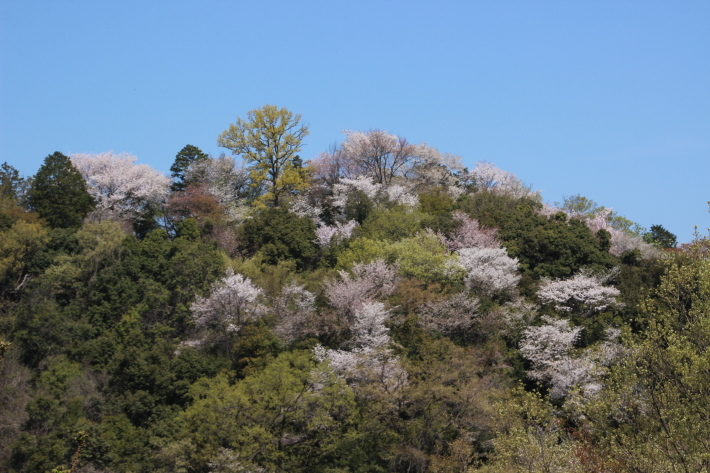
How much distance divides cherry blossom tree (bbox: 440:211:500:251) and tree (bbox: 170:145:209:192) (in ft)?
75.8

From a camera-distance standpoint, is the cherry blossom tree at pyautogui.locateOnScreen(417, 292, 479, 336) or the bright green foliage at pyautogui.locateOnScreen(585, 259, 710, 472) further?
the cherry blossom tree at pyautogui.locateOnScreen(417, 292, 479, 336)

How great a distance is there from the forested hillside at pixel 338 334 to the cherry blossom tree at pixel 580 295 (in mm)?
118

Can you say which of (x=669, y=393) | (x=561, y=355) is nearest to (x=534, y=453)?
(x=669, y=393)

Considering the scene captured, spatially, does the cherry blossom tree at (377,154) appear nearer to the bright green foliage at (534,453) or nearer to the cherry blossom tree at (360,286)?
the cherry blossom tree at (360,286)

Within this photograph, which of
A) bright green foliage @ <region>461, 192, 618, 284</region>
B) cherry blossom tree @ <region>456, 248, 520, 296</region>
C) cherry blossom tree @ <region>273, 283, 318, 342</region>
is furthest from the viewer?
bright green foliage @ <region>461, 192, 618, 284</region>

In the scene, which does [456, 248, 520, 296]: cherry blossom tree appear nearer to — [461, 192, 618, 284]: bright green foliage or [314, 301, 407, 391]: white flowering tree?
[461, 192, 618, 284]: bright green foliage

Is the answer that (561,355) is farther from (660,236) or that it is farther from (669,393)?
(660,236)

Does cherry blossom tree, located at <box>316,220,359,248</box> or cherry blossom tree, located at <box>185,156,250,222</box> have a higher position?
cherry blossom tree, located at <box>185,156,250,222</box>

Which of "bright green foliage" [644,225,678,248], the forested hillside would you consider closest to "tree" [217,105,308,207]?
the forested hillside

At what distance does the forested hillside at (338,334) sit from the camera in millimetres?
23000

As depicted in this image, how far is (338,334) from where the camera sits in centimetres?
3441

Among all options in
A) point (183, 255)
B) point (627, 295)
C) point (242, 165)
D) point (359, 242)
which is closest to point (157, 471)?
point (183, 255)

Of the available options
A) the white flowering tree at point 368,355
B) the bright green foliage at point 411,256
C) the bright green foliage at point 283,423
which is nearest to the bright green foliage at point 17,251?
the bright green foliage at point 411,256

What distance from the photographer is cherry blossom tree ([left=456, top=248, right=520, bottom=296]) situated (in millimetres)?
38094
